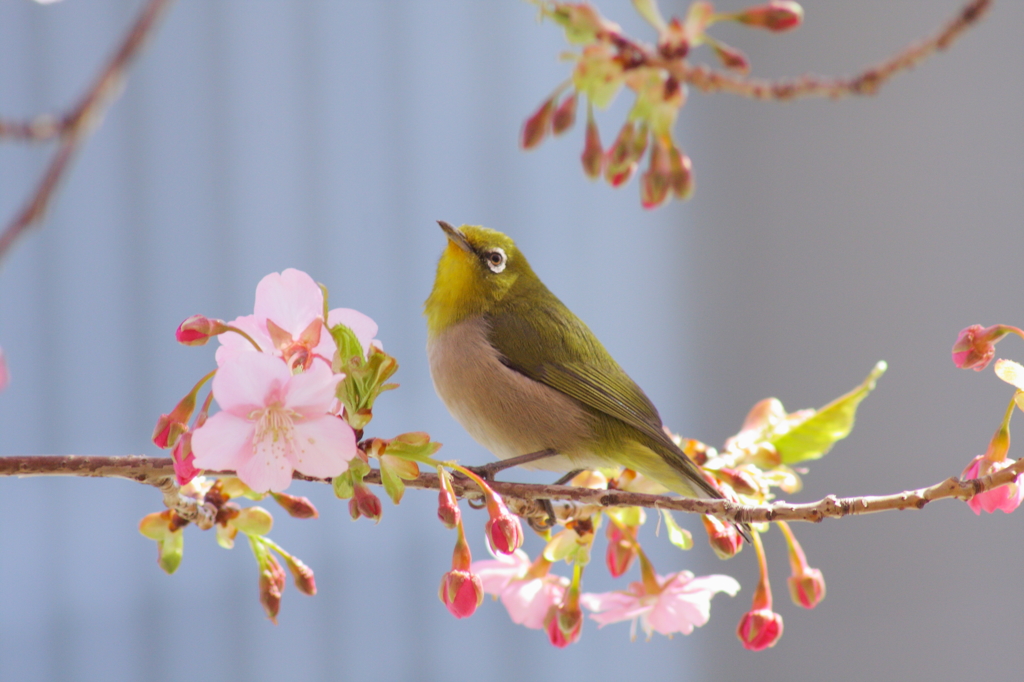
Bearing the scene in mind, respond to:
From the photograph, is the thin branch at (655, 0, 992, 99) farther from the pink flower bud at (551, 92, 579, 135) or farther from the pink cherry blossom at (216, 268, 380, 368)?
the pink cherry blossom at (216, 268, 380, 368)

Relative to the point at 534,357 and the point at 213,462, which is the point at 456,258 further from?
the point at 213,462

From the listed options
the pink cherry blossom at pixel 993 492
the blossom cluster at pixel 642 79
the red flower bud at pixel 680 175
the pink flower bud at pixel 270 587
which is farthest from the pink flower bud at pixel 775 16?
the pink flower bud at pixel 270 587

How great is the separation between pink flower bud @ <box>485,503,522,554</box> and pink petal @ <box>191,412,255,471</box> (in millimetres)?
186

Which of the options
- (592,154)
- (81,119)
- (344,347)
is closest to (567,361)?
(592,154)

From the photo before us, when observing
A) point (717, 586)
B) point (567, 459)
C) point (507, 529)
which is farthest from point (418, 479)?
point (567, 459)

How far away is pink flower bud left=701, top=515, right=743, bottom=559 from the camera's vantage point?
775 mm

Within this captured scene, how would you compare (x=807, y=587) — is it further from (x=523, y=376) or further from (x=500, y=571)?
(x=523, y=376)

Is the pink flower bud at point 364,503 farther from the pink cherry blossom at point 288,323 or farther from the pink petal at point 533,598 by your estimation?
the pink petal at point 533,598

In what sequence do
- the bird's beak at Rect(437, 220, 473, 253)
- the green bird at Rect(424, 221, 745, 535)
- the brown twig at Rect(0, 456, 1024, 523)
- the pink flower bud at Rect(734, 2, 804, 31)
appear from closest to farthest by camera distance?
the brown twig at Rect(0, 456, 1024, 523) < the pink flower bud at Rect(734, 2, 804, 31) < the green bird at Rect(424, 221, 745, 535) < the bird's beak at Rect(437, 220, 473, 253)

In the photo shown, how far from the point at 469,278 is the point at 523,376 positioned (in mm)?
218

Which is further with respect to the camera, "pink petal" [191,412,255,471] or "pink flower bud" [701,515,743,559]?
"pink flower bud" [701,515,743,559]

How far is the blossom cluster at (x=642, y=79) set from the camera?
3.22 feet

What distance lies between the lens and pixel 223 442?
63 cm

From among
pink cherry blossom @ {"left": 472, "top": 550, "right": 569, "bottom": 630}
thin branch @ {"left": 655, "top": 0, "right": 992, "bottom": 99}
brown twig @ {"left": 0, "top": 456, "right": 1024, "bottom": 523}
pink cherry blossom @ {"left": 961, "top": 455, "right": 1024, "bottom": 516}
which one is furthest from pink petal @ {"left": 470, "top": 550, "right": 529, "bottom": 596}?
thin branch @ {"left": 655, "top": 0, "right": 992, "bottom": 99}
